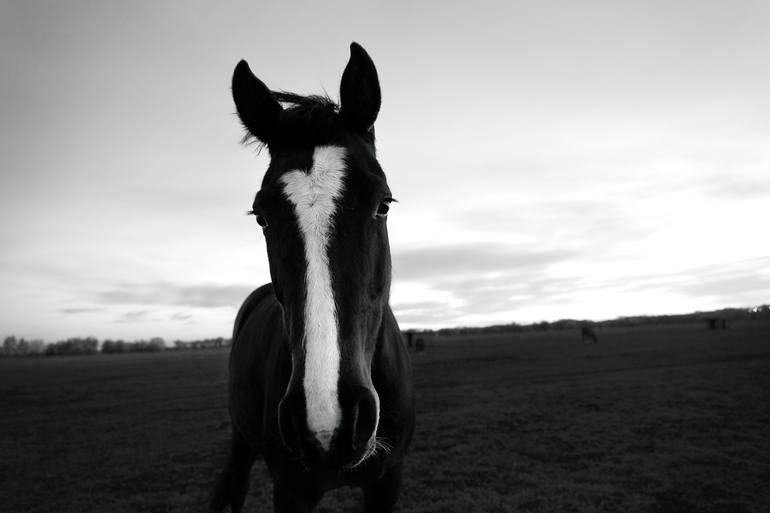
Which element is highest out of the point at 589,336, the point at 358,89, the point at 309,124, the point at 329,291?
the point at 358,89

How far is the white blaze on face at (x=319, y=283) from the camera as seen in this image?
4.89 feet

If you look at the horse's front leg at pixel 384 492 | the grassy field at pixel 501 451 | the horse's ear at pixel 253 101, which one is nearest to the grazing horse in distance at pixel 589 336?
the grassy field at pixel 501 451

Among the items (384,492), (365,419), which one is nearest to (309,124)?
(365,419)

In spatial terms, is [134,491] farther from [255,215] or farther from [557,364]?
[557,364]

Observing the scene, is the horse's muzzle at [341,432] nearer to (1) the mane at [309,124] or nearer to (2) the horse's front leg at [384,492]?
(1) the mane at [309,124]

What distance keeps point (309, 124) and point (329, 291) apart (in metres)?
0.96

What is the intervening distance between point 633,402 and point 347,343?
11886mm

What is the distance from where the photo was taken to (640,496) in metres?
5.36

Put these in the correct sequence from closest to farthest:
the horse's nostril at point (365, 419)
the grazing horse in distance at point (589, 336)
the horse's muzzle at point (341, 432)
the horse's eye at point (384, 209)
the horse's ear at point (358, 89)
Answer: the horse's muzzle at point (341, 432), the horse's nostril at point (365, 419), the horse's eye at point (384, 209), the horse's ear at point (358, 89), the grazing horse in distance at point (589, 336)

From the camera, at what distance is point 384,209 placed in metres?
2.22

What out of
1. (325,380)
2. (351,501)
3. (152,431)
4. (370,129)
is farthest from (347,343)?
(152,431)

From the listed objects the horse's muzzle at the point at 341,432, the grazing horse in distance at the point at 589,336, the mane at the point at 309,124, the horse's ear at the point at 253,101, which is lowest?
the grazing horse in distance at the point at 589,336

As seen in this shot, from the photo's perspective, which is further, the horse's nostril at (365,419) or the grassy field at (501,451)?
the grassy field at (501,451)

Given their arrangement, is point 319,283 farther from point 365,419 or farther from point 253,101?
point 253,101
